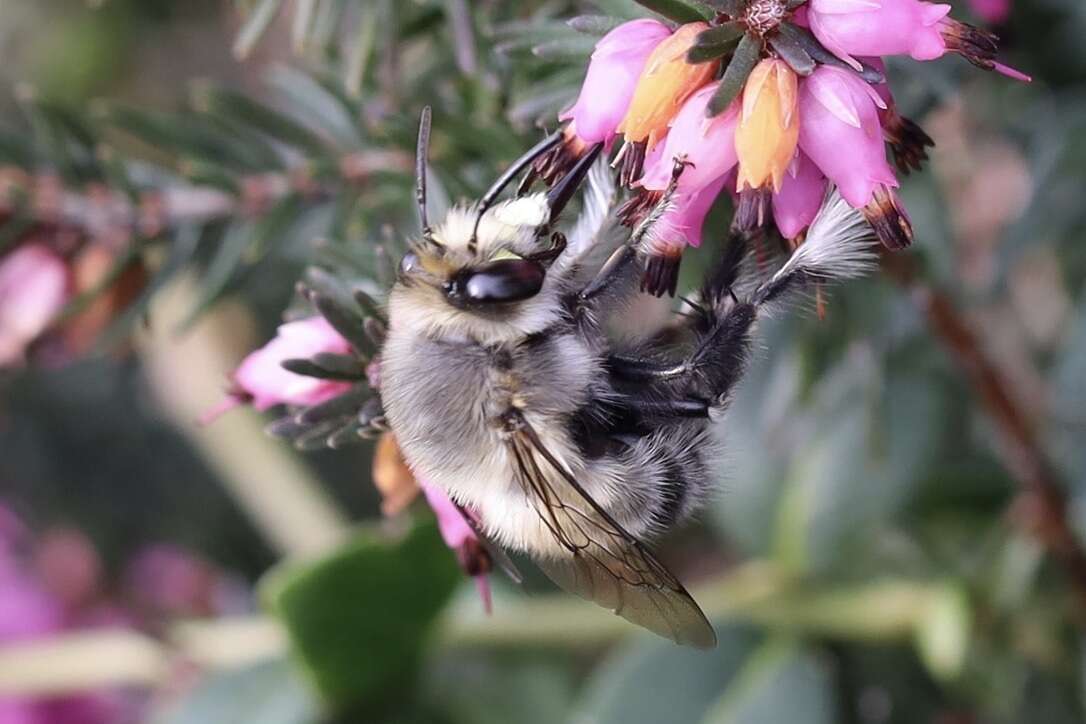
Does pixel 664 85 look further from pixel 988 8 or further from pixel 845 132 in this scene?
pixel 988 8

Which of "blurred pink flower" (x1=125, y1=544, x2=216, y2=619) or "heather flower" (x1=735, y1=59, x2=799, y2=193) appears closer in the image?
"heather flower" (x1=735, y1=59, x2=799, y2=193)

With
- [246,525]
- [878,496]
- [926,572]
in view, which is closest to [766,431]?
[878,496]

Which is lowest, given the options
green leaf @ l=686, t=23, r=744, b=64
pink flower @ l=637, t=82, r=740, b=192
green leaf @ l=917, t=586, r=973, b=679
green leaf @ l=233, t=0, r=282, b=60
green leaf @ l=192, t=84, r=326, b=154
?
green leaf @ l=917, t=586, r=973, b=679

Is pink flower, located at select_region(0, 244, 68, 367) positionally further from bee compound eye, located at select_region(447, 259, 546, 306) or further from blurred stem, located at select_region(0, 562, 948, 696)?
bee compound eye, located at select_region(447, 259, 546, 306)

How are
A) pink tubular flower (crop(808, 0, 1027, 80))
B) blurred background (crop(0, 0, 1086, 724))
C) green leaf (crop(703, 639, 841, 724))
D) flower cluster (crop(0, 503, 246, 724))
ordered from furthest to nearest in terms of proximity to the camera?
flower cluster (crop(0, 503, 246, 724)), green leaf (crop(703, 639, 841, 724)), blurred background (crop(0, 0, 1086, 724)), pink tubular flower (crop(808, 0, 1027, 80))

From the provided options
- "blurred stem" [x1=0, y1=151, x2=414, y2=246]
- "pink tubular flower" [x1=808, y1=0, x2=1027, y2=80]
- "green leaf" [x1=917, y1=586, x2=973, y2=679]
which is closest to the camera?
"pink tubular flower" [x1=808, y1=0, x2=1027, y2=80]

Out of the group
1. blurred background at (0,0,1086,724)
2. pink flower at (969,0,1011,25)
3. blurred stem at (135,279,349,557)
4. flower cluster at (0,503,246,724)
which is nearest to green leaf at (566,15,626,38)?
blurred background at (0,0,1086,724)

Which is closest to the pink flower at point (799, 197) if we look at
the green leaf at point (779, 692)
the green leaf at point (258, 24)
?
the green leaf at point (258, 24)
